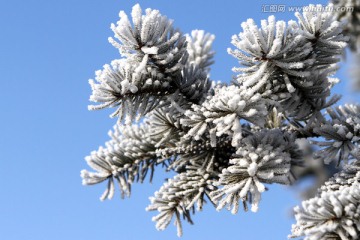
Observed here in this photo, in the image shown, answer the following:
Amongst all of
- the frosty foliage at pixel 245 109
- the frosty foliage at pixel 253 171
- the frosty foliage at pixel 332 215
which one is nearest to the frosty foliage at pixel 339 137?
the frosty foliage at pixel 245 109

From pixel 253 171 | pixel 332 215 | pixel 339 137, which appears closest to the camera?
pixel 332 215

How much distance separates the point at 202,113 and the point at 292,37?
14.4 inches

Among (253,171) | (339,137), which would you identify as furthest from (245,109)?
(339,137)

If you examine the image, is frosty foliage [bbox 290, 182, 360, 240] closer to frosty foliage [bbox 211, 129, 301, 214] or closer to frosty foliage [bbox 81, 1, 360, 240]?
frosty foliage [bbox 81, 1, 360, 240]

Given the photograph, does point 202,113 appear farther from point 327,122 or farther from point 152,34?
point 327,122

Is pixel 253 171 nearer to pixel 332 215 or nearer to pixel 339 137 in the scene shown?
pixel 332 215

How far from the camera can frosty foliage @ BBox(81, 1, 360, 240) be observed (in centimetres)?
146

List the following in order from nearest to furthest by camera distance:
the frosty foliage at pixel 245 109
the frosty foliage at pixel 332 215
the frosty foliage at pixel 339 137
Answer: the frosty foliage at pixel 332 215
the frosty foliage at pixel 245 109
the frosty foliage at pixel 339 137

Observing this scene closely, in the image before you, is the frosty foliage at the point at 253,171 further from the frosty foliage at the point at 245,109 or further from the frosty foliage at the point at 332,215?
the frosty foliage at the point at 332,215

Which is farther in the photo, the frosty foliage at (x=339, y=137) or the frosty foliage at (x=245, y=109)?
the frosty foliage at (x=339, y=137)

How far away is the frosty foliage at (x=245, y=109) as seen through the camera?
1.46 meters

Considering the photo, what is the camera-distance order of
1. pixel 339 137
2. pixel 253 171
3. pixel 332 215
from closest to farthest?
pixel 332 215, pixel 253 171, pixel 339 137

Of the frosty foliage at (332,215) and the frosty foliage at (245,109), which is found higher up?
the frosty foliage at (245,109)

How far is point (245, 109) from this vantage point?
1.47m
